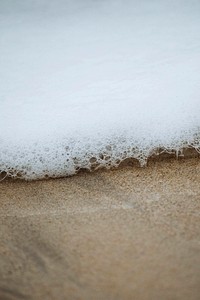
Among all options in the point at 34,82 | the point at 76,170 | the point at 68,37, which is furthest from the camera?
the point at 68,37

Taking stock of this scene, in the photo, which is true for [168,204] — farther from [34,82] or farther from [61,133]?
[34,82]

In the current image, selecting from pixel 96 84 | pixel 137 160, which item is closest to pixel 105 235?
pixel 137 160

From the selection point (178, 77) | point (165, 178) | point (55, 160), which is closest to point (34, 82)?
point (55, 160)

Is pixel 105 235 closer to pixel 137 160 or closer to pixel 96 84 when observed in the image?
pixel 137 160

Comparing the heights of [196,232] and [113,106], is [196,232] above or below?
below

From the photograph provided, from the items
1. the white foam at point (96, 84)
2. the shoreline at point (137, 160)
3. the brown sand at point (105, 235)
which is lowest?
the brown sand at point (105, 235)
